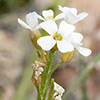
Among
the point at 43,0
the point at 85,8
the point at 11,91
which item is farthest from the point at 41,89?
the point at 43,0

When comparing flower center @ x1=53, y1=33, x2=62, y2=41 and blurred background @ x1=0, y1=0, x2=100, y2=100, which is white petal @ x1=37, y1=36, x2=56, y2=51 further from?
blurred background @ x1=0, y1=0, x2=100, y2=100

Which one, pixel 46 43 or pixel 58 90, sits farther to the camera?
pixel 58 90

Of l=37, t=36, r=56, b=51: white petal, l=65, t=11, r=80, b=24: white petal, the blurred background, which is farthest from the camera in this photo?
the blurred background

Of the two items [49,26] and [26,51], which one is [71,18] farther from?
[26,51]

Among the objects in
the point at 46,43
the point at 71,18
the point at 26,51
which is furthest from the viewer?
the point at 26,51

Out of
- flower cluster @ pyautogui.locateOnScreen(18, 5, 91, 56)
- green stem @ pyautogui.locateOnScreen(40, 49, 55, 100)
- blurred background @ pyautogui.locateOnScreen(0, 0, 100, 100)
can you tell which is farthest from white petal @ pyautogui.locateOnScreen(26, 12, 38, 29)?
blurred background @ pyautogui.locateOnScreen(0, 0, 100, 100)

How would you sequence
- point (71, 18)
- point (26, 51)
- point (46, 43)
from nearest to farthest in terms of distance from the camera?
point (46, 43)
point (71, 18)
point (26, 51)

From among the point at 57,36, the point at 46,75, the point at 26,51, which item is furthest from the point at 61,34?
the point at 26,51
